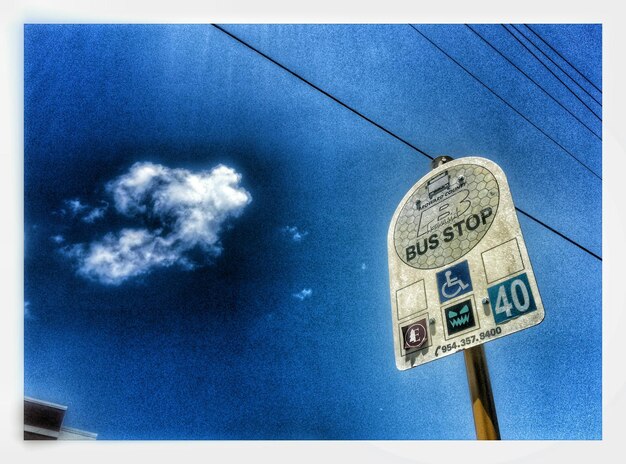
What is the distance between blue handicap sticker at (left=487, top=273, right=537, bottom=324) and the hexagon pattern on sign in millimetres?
330

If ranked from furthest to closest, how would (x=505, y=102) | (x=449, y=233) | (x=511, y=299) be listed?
1. (x=505, y=102)
2. (x=449, y=233)
3. (x=511, y=299)

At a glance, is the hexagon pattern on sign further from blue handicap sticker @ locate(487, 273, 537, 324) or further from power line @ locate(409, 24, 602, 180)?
power line @ locate(409, 24, 602, 180)

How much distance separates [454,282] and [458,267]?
8cm

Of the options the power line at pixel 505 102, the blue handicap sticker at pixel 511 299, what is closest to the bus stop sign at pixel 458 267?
the blue handicap sticker at pixel 511 299

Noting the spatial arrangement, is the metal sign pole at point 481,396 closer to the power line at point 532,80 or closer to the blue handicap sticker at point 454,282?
the blue handicap sticker at point 454,282

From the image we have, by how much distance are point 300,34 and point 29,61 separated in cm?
244

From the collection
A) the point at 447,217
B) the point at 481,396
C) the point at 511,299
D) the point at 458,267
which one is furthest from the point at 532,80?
the point at 481,396

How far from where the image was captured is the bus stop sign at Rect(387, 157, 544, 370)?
2508mm

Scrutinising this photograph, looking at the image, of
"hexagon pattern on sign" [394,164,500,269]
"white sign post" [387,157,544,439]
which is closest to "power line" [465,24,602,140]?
"white sign post" [387,157,544,439]

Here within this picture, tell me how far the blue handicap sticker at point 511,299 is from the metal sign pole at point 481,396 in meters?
0.22

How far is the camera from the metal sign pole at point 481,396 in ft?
8.13

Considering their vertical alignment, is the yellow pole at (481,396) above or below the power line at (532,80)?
below

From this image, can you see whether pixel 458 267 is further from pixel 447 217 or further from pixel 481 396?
pixel 481 396

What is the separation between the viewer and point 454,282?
279 centimetres
